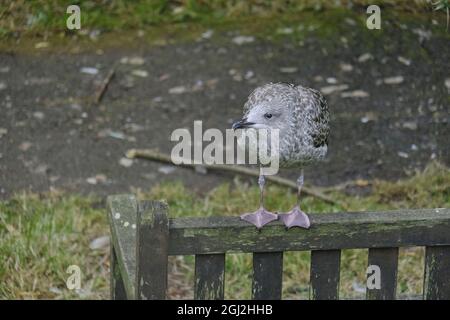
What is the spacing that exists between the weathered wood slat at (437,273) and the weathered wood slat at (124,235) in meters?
0.96

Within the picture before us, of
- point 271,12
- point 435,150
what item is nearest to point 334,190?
point 435,150

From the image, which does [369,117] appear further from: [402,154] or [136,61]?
[136,61]

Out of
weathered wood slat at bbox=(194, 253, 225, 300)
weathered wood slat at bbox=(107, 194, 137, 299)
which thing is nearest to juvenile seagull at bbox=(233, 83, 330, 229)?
weathered wood slat at bbox=(194, 253, 225, 300)

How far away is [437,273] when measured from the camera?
2.97 metres

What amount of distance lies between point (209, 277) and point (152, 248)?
225mm

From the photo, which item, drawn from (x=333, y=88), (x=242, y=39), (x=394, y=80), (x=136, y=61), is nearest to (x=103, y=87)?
(x=136, y=61)

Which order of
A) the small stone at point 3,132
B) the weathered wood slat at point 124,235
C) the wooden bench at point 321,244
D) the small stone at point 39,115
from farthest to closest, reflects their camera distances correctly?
1. the small stone at point 39,115
2. the small stone at point 3,132
3. the weathered wood slat at point 124,235
4. the wooden bench at point 321,244

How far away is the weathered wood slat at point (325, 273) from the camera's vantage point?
295cm

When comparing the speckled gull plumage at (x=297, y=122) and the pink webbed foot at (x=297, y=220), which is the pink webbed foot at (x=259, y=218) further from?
the speckled gull plumage at (x=297, y=122)

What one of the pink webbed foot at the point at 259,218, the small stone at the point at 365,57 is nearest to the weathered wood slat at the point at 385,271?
the pink webbed foot at the point at 259,218

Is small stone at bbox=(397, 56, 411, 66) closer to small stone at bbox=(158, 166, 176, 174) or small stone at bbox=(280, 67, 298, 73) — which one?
small stone at bbox=(280, 67, 298, 73)

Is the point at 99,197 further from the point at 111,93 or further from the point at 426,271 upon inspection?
the point at 426,271
